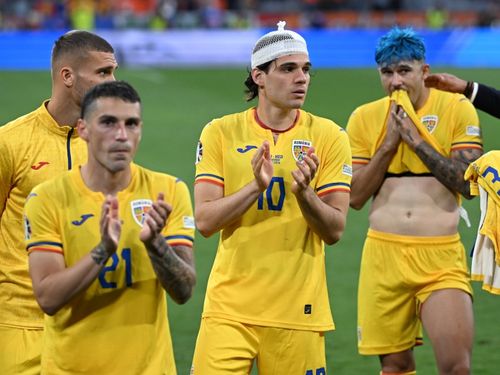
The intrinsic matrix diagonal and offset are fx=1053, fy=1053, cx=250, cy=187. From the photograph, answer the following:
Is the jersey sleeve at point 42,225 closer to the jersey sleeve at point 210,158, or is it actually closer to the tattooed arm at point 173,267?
the tattooed arm at point 173,267

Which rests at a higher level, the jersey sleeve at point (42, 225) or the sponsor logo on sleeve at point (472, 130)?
the sponsor logo on sleeve at point (472, 130)

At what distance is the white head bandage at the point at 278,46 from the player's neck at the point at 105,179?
1451 millimetres

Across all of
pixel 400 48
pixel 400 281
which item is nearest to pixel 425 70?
pixel 400 48

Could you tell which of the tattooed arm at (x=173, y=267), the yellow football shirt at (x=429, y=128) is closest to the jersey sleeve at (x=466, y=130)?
the yellow football shirt at (x=429, y=128)

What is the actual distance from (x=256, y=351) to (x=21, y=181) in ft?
5.21

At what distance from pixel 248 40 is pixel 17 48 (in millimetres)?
6732

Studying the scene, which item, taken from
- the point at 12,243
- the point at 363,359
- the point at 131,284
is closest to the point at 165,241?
the point at 131,284

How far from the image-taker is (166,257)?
14.8 ft

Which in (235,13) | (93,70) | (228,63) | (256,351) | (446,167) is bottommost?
(256,351)

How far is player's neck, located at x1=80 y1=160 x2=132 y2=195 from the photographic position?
188 inches

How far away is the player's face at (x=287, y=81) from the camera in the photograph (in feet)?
19.2

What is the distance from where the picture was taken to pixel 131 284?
474cm

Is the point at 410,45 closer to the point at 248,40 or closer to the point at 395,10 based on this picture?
the point at 248,40

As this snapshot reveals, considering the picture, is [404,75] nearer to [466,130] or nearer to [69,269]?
[466,130]
